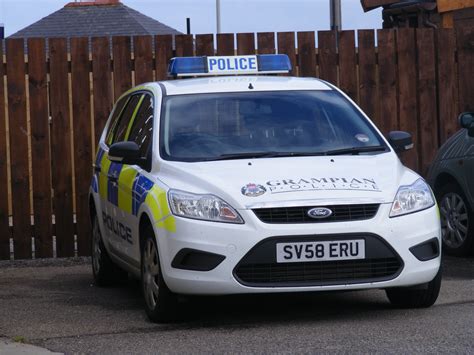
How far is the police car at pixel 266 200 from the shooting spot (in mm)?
7797

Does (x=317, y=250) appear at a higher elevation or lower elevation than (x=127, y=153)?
lower

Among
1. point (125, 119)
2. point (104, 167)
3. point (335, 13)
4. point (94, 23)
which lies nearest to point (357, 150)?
point (125, 119)

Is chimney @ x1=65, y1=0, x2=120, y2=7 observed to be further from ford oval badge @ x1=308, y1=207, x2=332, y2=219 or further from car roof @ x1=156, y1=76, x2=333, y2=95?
ford oval badge @ x1=308, y1=207, x2=332, y2=219

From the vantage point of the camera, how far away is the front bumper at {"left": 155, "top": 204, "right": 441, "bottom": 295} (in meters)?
7.75

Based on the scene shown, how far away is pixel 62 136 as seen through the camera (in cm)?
1262

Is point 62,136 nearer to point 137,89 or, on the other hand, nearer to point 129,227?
point 137,89

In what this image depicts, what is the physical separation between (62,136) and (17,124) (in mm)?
455

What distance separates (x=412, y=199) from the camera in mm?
8156

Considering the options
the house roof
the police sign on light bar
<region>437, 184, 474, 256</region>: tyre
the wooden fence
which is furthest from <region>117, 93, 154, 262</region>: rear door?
the house roof

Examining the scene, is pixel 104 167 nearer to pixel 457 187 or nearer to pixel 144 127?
pixel 144 127

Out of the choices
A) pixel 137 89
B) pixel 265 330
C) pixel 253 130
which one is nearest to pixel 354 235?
pixel 265 330

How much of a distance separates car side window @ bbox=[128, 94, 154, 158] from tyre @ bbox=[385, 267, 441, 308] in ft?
6.49

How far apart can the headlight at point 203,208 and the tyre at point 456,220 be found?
4285 millimetres

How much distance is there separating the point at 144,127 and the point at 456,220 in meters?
3.72
